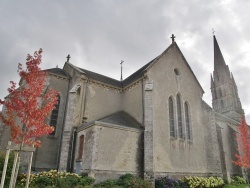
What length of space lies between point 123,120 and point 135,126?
127cm

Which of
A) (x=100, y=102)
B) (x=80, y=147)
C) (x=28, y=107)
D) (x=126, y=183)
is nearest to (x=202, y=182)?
(x=126, y=183)

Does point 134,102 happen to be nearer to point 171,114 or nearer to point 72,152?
point 171,114

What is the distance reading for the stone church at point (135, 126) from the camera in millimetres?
14055

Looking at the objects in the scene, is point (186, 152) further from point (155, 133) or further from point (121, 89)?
point (121, 89)

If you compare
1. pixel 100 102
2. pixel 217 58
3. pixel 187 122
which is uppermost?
pixel 217 58

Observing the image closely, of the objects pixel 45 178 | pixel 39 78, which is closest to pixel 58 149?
pixel 45 178

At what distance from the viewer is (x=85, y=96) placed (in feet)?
57.7

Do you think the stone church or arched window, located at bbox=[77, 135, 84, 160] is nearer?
the stone church

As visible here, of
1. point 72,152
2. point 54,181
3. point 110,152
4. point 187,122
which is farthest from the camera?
point 187,122

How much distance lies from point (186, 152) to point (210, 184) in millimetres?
3183

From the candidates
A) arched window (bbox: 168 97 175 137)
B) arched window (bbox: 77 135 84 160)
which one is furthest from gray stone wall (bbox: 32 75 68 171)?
arched window (bbox: 168 97 175 137)

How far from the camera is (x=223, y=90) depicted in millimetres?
45375

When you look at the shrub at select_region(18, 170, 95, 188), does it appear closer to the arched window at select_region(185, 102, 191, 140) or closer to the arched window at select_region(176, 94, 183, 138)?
the arched window at select_region(176, 94, 183, 138)

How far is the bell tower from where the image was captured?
142 feet
